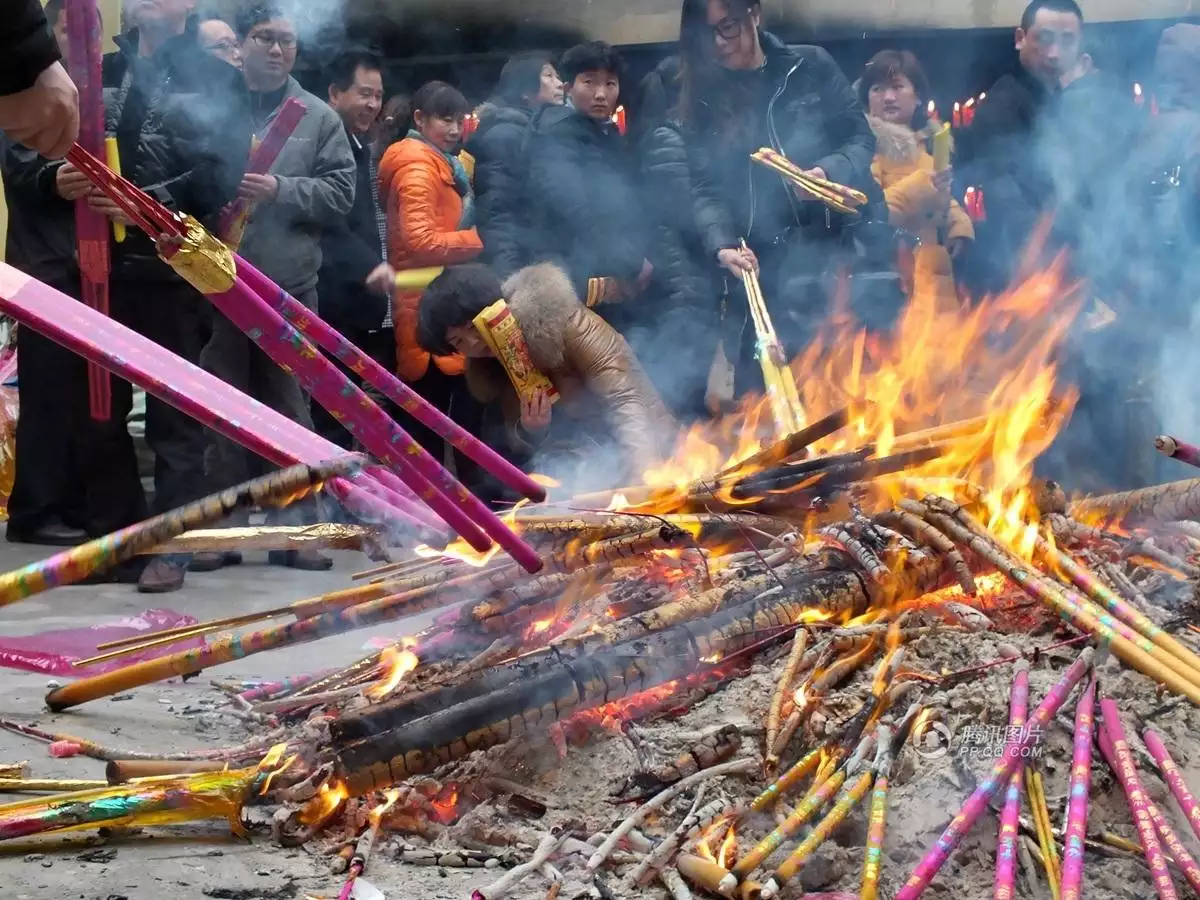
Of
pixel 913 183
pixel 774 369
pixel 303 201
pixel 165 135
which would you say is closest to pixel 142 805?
pixel 165 135

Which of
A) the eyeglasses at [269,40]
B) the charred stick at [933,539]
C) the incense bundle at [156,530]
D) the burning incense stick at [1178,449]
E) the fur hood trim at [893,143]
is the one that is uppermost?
the eyeglasses at [269,40]

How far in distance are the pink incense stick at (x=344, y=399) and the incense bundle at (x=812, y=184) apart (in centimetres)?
336

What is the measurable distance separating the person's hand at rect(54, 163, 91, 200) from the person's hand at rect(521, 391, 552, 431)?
191 cm

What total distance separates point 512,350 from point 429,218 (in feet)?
3.37

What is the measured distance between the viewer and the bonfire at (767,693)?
2.57m

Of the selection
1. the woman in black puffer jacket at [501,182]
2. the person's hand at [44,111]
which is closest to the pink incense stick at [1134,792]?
the person's hand at [44,111]

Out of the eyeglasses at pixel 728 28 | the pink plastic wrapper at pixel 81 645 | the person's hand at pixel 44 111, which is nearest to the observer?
the person's hand at pixel 44 111

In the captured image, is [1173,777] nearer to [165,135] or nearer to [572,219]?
[572,219]

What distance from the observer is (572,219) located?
590 centimetres

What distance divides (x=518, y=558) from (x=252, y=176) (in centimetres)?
245

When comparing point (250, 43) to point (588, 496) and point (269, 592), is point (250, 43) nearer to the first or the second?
point (269, 592)

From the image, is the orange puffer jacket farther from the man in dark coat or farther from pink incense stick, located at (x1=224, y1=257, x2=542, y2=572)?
the man in dark coat

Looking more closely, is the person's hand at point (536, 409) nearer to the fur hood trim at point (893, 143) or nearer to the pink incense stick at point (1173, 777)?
the fur hood trim at point (893, 143)

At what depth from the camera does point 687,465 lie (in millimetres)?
4867
